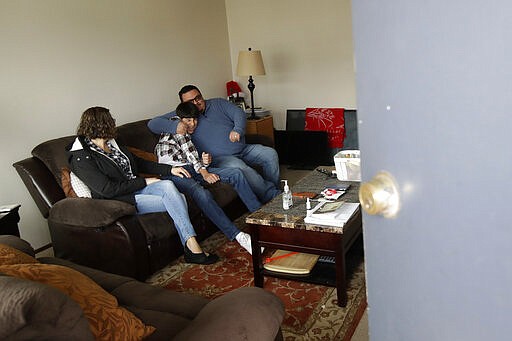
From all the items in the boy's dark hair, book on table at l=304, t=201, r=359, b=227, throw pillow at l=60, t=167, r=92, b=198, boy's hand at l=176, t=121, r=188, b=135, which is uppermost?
the boy's dark hair

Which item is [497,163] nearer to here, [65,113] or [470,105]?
[470,105]

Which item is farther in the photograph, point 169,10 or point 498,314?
point 169,10

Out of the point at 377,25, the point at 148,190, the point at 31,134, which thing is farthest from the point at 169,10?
the point at 377,25

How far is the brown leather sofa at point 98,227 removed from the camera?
245 cm

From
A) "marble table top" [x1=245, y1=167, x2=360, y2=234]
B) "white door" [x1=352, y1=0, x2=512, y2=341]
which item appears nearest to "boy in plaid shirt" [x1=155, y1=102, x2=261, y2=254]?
"marble table top" [x1=245, y1=167, x2=360, y2=234]

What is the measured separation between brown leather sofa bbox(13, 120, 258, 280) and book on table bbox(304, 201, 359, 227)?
94cm

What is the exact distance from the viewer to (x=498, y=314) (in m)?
0.52

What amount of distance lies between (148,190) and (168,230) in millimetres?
299

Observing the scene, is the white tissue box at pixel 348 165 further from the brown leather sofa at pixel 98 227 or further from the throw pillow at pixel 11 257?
the throw pillow at pixel 11 257

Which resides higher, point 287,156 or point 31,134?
point 31,134

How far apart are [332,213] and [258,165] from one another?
1.64 metres

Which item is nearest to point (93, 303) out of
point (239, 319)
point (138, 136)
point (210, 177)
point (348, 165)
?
point (239, 319)

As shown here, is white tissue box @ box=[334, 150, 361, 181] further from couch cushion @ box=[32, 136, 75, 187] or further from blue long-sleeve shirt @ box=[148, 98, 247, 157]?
couch cushion @ box=[32, 136, 75, 187]

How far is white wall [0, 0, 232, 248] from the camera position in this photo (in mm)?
3014
